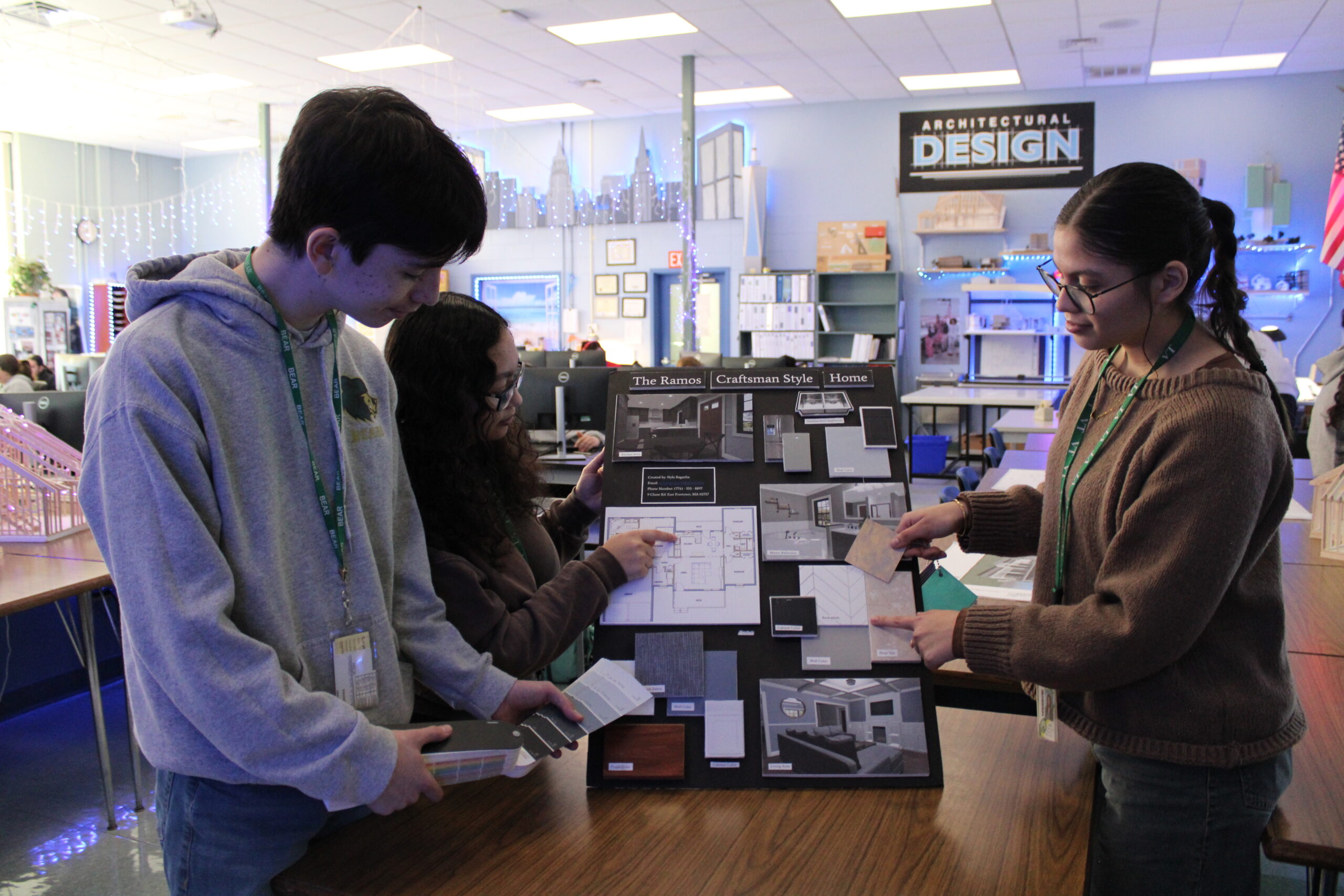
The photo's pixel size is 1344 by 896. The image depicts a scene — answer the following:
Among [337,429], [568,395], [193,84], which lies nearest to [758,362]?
[568,395]

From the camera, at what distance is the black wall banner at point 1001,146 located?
5574 millimetres

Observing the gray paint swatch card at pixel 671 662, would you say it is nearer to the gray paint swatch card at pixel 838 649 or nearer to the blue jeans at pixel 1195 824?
the gray paint swatch card at pixel 838 649

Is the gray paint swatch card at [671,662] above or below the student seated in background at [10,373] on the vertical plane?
below

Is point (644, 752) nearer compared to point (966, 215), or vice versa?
point (644, 752)

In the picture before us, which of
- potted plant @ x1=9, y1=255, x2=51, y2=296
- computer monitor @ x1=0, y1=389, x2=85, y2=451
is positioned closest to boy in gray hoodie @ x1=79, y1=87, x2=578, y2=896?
computer monitor @ x1=0, y1=389, x2=85, y2=451

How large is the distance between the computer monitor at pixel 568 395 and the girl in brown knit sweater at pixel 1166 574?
341 centimetres

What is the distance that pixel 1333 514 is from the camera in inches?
98.4

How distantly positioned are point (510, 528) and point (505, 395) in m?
0.23

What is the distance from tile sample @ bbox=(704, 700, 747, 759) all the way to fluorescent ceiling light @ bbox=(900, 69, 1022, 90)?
9.31 meters

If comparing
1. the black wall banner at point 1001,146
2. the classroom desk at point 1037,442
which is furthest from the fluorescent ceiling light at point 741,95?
the classroom desk at point 1037,442

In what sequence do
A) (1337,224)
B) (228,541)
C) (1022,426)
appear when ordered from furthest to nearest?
(1022,426), (1337,224), (228,541)

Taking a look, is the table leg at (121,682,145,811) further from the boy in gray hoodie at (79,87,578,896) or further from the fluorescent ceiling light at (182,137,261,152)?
the fluorescent ceiling light at (182,137,261,152)

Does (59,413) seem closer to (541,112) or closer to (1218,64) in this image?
(541,112)

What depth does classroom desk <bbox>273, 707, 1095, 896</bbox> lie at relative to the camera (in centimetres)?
111
